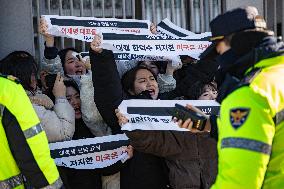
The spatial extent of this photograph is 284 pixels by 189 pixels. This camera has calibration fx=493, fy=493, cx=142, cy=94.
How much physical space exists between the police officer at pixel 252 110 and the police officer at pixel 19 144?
1155 mm

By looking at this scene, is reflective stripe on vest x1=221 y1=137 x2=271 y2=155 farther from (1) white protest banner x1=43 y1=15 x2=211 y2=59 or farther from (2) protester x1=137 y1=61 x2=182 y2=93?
(2) protester x1=137 y1=61 x2=182 y2=93

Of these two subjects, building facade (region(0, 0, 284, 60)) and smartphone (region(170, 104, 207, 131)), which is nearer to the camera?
smartphone (region(170, 104, 207, 131))

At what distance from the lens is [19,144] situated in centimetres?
276

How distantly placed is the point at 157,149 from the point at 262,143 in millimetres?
1549

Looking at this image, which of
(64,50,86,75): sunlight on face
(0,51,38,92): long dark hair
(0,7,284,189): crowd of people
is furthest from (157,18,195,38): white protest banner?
(0,51,38,92): long dark hair

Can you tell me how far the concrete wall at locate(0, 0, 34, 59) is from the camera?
5.20m

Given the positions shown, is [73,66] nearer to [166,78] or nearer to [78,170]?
[166,78]

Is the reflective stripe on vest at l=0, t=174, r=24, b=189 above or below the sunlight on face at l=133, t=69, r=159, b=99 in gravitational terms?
below

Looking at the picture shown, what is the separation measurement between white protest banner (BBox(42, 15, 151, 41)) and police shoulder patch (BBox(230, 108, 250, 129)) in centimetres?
193

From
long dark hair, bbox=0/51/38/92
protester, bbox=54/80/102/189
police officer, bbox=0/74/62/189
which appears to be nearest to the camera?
police officer, bbox=0/74/62/189

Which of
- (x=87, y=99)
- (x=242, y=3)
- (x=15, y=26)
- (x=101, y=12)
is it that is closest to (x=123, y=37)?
(x=87, y=99)

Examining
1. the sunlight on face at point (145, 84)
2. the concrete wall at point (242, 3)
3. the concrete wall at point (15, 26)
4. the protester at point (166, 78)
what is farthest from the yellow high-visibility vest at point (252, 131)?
the concrete wall at point (242, 3)

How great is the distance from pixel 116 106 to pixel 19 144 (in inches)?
38.8

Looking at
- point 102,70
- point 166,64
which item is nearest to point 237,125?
point 102,70
